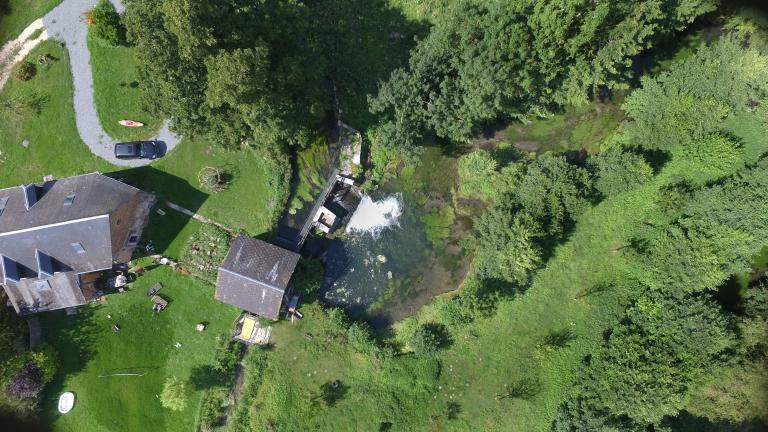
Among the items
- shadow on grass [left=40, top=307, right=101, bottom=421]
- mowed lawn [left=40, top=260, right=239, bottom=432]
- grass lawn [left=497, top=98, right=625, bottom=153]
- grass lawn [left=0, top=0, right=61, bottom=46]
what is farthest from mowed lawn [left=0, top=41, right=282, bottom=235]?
grass lawn [left=497, top=98, right=625, bottom=153]

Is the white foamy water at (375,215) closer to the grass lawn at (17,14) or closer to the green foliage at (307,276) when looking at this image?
the green foliage at (307,276)

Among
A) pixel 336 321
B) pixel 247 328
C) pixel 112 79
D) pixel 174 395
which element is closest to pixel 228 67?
pixel 112 79

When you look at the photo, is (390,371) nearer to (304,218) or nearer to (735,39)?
(304,218)

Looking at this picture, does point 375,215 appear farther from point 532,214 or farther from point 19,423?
point 19,423

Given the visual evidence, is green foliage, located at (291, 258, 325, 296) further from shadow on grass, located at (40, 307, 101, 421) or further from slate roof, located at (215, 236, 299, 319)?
shadow on grass, located at (40, 307, 101, 421)

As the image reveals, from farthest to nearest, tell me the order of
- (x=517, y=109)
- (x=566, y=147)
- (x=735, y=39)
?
(x=566, y=147)
(x=517, y=109)
(x=735, y=39)

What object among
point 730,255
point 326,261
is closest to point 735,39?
point 730,255
